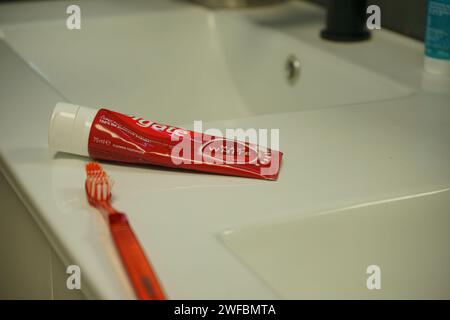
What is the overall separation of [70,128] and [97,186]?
0.09 meters

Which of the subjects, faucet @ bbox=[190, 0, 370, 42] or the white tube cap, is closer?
the white tube cap

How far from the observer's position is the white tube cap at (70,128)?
0.64m

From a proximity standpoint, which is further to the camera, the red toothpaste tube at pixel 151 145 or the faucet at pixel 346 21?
the faucet at pixel 346 21

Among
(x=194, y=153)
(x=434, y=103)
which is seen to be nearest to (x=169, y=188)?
(x=194, y=153)

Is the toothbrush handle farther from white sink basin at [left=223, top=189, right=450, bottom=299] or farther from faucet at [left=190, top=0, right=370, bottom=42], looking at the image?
faucet at [left=190, top=0, right=370, bottom=42]

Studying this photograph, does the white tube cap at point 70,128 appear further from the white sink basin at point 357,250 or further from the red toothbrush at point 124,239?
the white sink basin at point 357,250

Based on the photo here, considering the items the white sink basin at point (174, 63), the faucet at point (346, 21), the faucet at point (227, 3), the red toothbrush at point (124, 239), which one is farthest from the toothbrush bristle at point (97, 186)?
the faucet at point (227, 3)

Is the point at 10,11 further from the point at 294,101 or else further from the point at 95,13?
the point at 294,101

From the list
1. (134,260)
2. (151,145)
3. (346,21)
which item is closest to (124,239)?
(134,260)

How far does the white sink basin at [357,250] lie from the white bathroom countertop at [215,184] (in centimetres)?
1

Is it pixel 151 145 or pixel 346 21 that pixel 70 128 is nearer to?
pixel 151 145

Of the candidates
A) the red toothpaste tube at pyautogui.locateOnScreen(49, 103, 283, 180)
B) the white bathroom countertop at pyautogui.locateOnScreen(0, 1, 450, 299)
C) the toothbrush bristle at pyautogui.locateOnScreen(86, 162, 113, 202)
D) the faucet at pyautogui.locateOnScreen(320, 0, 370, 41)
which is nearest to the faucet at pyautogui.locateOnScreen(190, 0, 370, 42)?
the faucet at pyautogui.locateOnScreen(320, 0, 370, 41)

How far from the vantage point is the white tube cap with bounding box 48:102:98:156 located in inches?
25.2

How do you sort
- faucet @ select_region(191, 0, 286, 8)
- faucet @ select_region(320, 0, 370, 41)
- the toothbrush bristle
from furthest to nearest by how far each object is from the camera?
1. faucet @ select_region(191, 0, 286, 8)
2. faucet @ select_region(320, 0, 370, 41)
3. the toothbrush bristle
